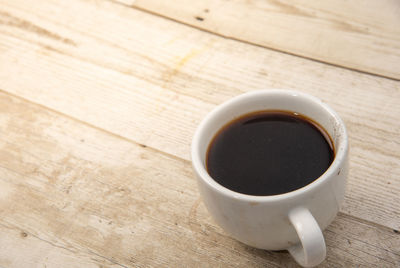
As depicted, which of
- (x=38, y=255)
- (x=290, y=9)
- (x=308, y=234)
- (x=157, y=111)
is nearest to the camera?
(x=308, y=234)

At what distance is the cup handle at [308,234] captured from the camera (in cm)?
41

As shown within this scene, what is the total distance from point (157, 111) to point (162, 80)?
63 millimetres

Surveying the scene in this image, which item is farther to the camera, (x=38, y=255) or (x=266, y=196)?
(x=38, y=255)

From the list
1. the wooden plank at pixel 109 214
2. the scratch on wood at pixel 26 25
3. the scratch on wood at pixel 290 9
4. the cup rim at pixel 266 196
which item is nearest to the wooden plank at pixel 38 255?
the wooden plank at pixel 109 214

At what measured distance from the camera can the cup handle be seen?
414mm

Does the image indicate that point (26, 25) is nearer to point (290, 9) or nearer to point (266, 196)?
point (290, 9)

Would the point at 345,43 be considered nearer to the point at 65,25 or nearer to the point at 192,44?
the point at 192,44

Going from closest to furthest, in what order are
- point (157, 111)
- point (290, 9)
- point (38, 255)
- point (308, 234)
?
1. point (308, 234)
2. point (38, 255)
3. point (157, 111)
4. point (290, 9)

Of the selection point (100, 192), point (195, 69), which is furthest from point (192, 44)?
point (100, 192)

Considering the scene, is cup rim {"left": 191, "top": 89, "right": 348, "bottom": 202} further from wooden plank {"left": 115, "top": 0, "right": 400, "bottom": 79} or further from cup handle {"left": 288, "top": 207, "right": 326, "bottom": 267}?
wooden plank {"left": 115, "top": 0, "right": 400, "bottom": 79}

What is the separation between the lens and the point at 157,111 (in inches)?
27.7

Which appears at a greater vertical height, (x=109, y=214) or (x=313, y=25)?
(x=313, y=25)

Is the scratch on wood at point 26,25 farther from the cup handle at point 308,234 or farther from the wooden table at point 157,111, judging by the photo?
the cup handle at point 308,234

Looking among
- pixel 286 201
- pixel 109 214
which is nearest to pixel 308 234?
pixel 286 201
